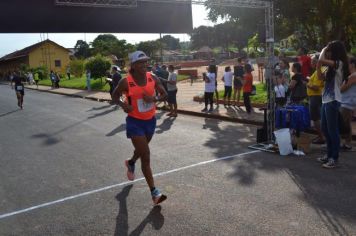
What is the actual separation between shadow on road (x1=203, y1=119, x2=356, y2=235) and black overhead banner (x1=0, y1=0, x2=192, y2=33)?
18.7 meters

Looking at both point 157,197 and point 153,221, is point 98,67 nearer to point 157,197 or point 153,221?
point 157,197

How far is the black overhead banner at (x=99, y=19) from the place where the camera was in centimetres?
2472

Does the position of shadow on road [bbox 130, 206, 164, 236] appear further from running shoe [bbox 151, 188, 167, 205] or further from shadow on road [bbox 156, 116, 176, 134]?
shadow on road [bbox 156, 116, 176, 134]

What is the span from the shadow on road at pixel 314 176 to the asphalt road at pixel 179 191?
1 cm

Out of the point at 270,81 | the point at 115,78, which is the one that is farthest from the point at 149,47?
the point at 270,81

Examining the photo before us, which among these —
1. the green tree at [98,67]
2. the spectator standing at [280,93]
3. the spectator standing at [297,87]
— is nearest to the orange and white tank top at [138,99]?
the spectator standing at [297,87]

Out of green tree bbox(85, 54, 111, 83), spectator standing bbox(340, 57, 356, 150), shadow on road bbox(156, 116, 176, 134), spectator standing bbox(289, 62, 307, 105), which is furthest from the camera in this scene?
green tree bbox(85, 54, 111, 83)

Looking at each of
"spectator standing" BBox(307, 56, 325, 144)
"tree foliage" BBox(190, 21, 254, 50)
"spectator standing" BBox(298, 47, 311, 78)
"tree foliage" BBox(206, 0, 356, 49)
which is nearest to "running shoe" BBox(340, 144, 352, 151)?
"spectator standing" BBox(307, 56, 325, 144)

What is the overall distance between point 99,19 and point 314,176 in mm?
24541

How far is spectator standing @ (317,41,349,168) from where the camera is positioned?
6.36 metres

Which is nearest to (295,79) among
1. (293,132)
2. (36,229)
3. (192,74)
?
(293,132)

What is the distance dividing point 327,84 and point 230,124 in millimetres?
5340

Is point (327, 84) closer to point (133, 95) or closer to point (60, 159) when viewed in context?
point (133, 95)

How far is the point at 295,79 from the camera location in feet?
28.4
